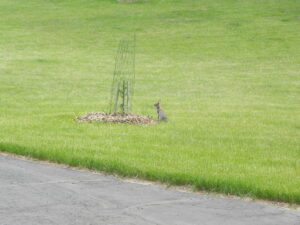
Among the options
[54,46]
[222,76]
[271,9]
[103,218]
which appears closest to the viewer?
[103,218]

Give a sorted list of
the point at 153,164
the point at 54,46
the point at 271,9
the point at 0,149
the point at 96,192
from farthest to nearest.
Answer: the point at 271,9
the point at 54,46
the point at 0,149
the point at 153,164
the point at 96,192

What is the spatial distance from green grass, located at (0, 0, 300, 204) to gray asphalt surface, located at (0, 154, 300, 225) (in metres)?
0.77

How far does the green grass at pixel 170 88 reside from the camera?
470 inches

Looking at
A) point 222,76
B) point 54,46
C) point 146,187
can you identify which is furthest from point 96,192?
point 54,46

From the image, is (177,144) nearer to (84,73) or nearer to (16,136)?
(16,136)

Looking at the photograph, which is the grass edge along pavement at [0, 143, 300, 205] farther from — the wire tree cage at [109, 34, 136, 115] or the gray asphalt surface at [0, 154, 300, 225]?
the wire tree cage at [109, 34, 136, 115]

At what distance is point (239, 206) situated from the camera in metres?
9.02

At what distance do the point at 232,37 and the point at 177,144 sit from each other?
76.2ft

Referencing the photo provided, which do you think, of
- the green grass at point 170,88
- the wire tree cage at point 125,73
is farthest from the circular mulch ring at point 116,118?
the wire tree cage at point 125,73

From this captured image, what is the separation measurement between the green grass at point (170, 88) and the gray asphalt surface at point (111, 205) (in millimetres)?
769

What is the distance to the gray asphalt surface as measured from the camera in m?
8.22

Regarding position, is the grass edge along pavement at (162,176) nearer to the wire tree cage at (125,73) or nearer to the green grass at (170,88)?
the green grass at (170,88)

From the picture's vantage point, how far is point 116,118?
16.8 meters

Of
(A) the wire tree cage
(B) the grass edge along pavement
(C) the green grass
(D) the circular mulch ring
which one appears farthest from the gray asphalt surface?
(A) the wire tree cage
